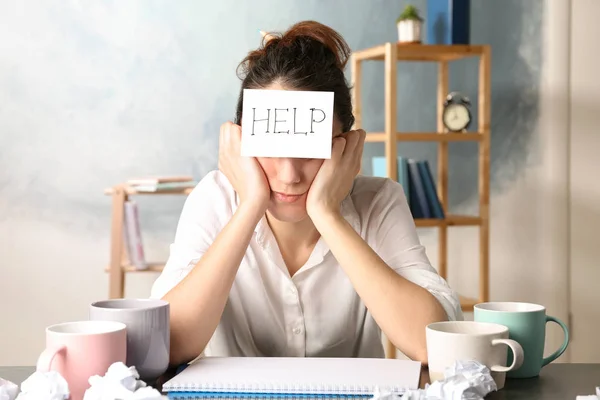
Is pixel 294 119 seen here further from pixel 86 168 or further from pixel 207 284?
pixel 86 168

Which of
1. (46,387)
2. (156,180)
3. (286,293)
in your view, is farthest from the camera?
(156,180)

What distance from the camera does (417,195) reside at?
2994 millimetres

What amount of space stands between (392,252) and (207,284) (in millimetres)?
389

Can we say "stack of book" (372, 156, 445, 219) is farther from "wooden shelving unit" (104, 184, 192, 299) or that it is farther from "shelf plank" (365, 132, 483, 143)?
"wooden shelving unit" (104, 184, 192, 299)

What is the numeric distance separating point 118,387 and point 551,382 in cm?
59

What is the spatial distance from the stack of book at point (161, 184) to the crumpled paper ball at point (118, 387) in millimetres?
2033

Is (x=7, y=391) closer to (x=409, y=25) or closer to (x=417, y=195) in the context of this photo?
(x=417, y=195)

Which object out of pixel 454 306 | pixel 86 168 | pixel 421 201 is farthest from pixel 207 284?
pixel 86 168

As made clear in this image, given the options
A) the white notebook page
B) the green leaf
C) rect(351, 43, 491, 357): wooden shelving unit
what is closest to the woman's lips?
the white notebook page

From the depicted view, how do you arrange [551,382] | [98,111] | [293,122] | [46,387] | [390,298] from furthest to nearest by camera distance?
[98,111], [390,298], [293,122], [551,382], [46,387]

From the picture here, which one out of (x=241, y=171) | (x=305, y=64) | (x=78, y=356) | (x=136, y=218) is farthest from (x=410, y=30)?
(x=78, y=356)

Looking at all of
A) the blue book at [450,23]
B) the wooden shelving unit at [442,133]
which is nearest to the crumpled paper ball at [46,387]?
the wooden shelving unit at [442,133]

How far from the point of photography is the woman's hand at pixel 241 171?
4.67ft

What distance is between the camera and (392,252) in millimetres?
1520
